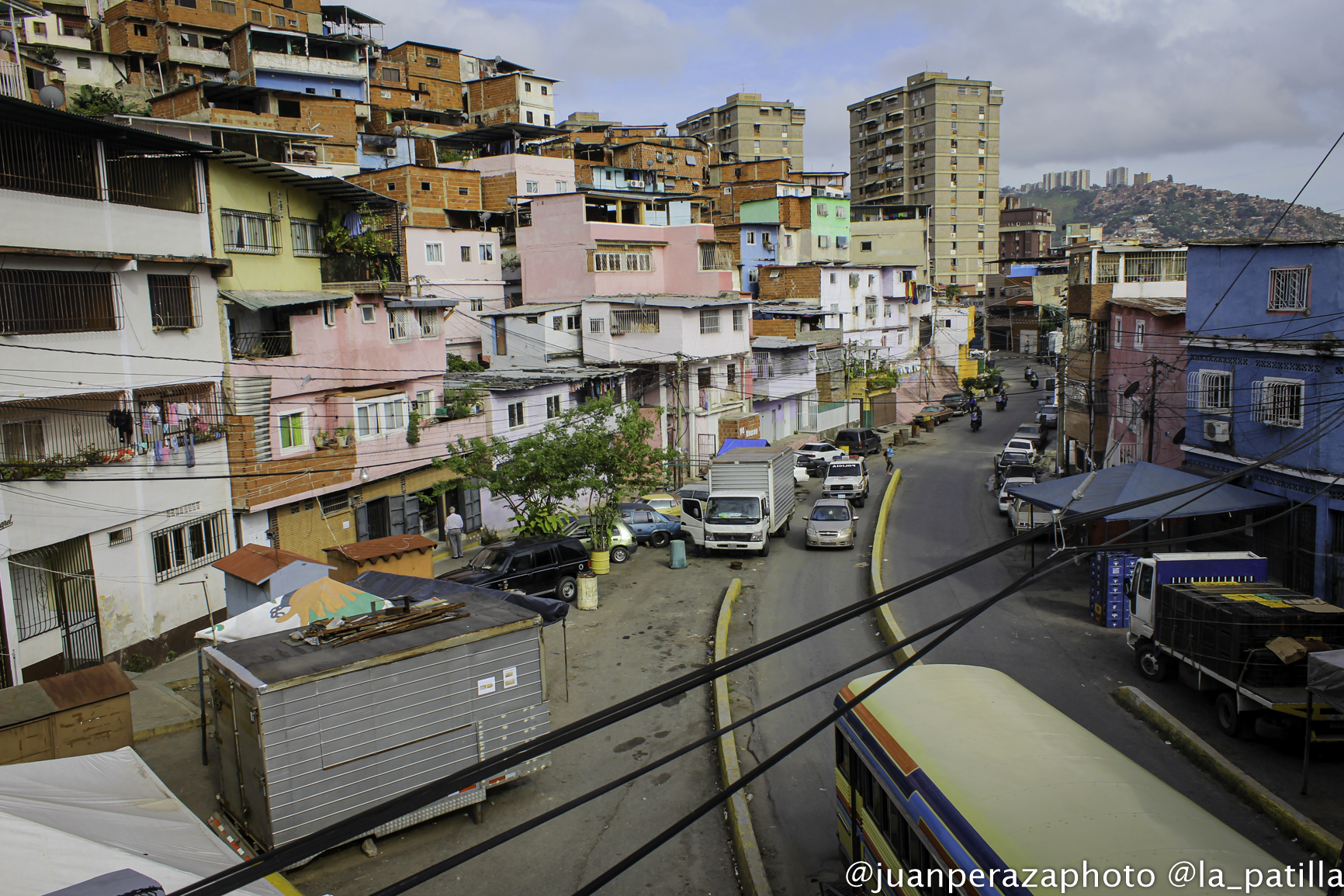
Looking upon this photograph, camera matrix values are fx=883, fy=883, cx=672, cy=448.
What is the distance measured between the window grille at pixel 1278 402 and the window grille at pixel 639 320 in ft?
79.4

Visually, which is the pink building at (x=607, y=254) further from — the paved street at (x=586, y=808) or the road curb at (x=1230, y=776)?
the road curb at (x=1230, y=776)

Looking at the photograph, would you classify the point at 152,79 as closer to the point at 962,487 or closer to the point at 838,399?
the point at 838,399

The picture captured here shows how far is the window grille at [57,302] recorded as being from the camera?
1672 centimetres

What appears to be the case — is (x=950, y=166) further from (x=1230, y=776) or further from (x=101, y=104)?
(x=1230, y=776)

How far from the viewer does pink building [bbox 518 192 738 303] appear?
4484cm

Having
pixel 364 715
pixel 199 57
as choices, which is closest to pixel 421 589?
pixel 364 715

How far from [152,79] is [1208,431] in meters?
60.1

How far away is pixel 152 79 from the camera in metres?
54.5

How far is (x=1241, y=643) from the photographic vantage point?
12961 mm

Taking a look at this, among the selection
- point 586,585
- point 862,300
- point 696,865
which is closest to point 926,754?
point 696,865

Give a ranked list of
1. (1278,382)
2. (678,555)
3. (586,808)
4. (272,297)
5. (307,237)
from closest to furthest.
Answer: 1. (586,808)
2. (1278,382)
3. (272,297)
4. (678,555)
5. (307,237)

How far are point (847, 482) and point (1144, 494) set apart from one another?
14.7m

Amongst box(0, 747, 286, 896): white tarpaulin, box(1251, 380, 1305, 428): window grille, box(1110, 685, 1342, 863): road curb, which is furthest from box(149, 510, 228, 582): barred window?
box(1251, 380, 1305, 428): window grille

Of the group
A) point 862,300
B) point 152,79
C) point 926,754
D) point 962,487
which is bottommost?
point 962,487
